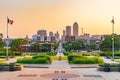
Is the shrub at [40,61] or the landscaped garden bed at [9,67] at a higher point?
the shrub at [40,61]

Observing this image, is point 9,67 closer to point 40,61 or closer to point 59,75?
point 59,75

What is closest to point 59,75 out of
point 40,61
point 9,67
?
point 9,67

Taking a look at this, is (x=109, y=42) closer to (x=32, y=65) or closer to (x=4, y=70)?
(x=32, y=65)

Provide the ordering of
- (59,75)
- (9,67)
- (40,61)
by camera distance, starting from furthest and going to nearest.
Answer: (40,61) < (9,67) < (59,75)

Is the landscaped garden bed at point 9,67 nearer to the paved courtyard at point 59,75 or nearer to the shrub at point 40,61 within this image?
the paved courtyard at point 59,75

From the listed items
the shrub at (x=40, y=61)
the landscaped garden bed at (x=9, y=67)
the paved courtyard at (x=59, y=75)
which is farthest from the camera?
the shrub at (x=40, y=61)

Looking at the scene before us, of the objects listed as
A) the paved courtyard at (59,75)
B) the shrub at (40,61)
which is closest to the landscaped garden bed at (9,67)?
the paved courtyard at (59,75)

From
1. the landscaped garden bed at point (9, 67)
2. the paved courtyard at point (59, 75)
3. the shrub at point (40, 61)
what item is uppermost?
the shrub at point (40, 61)

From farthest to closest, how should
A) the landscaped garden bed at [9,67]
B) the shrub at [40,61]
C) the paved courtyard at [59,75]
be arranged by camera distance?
the shrub at [40,61] < the landscaped garden bed at [9,67] < the paved courtyard at [59,75]

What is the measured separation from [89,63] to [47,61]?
17.8 ft

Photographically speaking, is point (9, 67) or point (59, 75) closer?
point (59, 75)

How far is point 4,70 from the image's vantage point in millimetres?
32438

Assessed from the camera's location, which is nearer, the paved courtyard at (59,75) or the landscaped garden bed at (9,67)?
the paved courtyard at (59,75)

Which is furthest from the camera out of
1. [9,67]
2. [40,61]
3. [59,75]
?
[40,61]
